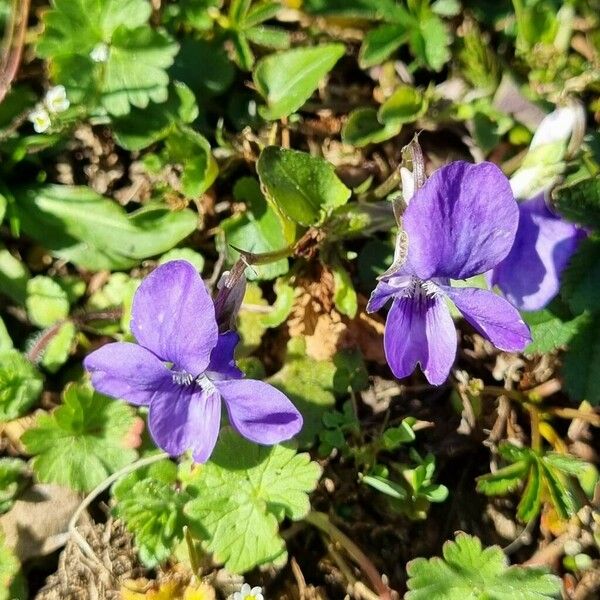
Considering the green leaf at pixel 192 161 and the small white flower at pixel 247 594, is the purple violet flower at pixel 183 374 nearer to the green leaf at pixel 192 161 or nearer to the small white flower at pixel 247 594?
the small white flower at pixel 247 594

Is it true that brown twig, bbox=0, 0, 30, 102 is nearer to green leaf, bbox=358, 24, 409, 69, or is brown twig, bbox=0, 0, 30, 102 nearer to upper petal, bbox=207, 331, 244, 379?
green leaf, bbox=358, 24, 409, 69

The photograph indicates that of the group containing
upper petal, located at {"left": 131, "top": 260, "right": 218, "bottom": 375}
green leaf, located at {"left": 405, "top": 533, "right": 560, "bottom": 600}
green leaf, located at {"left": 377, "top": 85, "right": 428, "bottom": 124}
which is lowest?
green leaf, located at {"left": 405, "top": 533, "right": 560, "bottom": 600}

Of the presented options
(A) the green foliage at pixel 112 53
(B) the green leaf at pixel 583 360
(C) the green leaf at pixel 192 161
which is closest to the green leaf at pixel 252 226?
(C) the green leaf at pixel 192 161

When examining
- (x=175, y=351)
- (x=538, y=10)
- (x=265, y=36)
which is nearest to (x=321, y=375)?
(x=175, y=351)

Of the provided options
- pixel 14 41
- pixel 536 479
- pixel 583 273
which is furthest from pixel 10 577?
pixel 583 273

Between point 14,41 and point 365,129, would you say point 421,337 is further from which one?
point 14,41

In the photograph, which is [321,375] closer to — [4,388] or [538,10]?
[4,388]

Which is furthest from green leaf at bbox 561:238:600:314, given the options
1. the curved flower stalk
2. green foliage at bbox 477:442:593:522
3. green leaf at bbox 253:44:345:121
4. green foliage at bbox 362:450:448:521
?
green leaf at bbox 253:44:345:121
